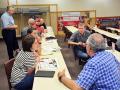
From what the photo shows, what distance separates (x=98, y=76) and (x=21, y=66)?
166cm

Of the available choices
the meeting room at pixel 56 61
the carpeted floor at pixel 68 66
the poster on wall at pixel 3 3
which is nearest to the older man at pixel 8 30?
the meeting room at pixel 56 61

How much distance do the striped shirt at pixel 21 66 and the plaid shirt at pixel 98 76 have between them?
150 centimetres

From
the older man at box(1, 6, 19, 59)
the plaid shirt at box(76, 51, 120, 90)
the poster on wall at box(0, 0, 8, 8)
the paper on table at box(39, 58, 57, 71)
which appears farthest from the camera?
the poster on wall at box(0, 0, 8, 8)

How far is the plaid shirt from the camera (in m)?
2.64

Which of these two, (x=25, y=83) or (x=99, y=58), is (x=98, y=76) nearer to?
(x=99, y=58)

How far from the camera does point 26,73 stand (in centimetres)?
396

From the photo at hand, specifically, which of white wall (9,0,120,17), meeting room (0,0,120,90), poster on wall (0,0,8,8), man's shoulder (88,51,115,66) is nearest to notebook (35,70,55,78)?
meeting room (0,0,120,90)

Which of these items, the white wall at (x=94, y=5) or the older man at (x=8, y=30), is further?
the white wall at (x=94, y=5)

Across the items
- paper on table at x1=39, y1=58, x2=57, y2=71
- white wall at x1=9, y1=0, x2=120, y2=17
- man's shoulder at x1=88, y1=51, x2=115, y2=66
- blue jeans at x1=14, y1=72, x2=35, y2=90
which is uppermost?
white wall at x1=9, y1=0, x2=120, y2=17

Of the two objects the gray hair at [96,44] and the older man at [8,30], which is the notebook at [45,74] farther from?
the older man at [8,30]

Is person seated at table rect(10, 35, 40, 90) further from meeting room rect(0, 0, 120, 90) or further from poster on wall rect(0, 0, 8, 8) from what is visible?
poster on wall rect(0, 0, 8, 8)

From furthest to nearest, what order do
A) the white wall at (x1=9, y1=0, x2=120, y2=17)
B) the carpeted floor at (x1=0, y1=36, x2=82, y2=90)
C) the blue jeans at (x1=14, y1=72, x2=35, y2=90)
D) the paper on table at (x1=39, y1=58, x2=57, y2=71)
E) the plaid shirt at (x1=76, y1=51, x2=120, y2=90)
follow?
the white wall at (x1=9, y1=0, x2=120, y2=17) < the carpeted floor at (x1=0, y1=36, x2=82, y2=90) < the paper on table at (x1=39, y1=58, x2=57, y2=71) < the blue jeans at (x1=14, y1=72, x2=35, y2=90) < the plaid shirt at (x1=76, y1=51, x2=120, y2=90)

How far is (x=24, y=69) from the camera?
402 centimetres

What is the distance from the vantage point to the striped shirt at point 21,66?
12.9ft
